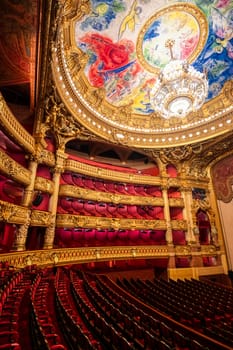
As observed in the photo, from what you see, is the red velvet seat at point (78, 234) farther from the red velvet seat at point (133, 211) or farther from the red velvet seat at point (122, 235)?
the red velvet seat at point (133, 211)

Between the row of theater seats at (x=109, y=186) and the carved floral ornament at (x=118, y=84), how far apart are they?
2.23 meters

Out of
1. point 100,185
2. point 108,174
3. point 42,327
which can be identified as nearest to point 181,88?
point 108,174

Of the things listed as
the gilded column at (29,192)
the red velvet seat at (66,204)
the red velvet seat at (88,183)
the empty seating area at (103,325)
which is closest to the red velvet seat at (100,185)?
the red velvet seat at (88,183)

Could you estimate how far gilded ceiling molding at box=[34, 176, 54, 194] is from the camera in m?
7.04

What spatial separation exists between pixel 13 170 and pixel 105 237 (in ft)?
18.2

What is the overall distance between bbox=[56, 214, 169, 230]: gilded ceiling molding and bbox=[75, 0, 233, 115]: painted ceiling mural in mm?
6052

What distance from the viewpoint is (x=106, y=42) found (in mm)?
8203

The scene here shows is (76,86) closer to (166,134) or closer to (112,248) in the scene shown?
(166,134)

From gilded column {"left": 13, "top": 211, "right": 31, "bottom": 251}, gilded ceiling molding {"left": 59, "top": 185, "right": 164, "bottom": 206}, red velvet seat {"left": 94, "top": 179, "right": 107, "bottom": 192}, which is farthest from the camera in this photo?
red velvet seat {"left": 94, "top": 179, "right": 107, "bottom": 192}

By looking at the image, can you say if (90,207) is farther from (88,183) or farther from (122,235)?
(122,235)

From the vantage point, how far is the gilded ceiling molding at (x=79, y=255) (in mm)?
5450

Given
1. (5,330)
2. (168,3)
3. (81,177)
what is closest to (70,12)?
(168,3)

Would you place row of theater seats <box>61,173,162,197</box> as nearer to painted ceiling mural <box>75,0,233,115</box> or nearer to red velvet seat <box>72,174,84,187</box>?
red velvet seat <box>72,174,84,187</box>

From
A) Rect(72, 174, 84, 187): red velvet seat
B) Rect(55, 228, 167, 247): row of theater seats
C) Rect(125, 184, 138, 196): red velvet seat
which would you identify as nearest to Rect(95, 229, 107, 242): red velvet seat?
Rect(55, 228, 167, 247): row of theater seats
